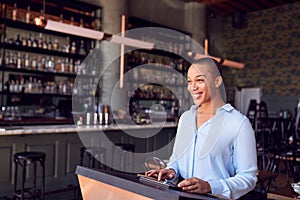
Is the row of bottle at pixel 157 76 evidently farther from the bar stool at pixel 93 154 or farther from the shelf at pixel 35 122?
the bar stool at pixel 93 154

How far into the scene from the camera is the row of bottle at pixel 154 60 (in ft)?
23.9

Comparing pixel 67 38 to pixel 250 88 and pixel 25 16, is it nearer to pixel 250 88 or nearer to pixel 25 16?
pixel 25 16

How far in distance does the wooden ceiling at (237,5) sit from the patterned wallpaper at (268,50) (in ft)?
0.64

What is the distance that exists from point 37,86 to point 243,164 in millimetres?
4962

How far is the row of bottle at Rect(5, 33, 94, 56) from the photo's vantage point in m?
5.55

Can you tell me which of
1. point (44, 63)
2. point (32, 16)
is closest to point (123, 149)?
point (44, 63)

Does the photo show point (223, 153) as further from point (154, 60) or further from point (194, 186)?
point (154, 60)

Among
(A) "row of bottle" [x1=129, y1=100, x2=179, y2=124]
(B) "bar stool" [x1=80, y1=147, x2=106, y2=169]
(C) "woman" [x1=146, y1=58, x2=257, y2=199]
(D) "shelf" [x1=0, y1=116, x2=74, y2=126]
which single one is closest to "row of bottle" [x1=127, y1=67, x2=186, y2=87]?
(A) "row of bottle" [x1=129, y1=100, x2=179, y2=124]

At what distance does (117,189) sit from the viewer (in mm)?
1075

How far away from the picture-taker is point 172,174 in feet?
4.53

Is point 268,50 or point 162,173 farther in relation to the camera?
A: point 268,50

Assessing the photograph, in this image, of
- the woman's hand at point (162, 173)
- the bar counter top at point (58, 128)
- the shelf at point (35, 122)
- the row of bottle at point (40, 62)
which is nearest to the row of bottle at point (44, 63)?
the row of bottle at point (40, 62)

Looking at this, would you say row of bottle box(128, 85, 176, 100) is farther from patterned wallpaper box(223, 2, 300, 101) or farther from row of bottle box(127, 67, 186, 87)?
patterned wallpaper box(223, 2, 300, 101)

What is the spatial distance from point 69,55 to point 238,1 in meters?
4.90
